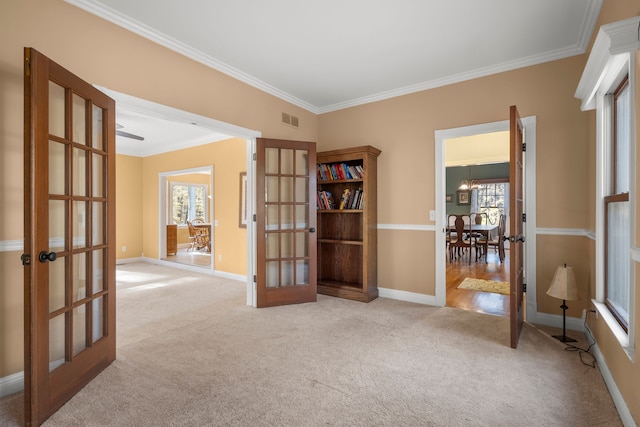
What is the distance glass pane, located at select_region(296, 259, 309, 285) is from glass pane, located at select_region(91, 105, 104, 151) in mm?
2412

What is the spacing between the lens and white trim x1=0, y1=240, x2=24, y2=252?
6.21ft

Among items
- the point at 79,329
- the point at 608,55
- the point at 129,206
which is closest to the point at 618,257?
the point at 608,55

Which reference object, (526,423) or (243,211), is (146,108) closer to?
(243,211)

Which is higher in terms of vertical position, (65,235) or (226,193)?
(226,193)

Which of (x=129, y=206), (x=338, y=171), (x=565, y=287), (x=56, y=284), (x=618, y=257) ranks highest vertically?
(x=338, y=171)

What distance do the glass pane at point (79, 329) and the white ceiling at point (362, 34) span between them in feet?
7.04

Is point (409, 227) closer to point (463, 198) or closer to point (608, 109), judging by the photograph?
point (608, 109)

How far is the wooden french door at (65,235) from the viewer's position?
5.20 feet

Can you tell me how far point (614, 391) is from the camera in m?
1.80

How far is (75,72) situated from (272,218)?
2245 mm

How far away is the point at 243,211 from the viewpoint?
210 inches

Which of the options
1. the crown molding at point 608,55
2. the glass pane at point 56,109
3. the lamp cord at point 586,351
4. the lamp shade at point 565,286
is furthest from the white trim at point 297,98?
the lamp cord at point 586,351

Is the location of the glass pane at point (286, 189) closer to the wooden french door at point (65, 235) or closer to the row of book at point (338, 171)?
the row of book at point (338, 171)

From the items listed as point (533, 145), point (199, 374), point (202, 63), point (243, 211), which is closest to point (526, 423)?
point (199, 374)
